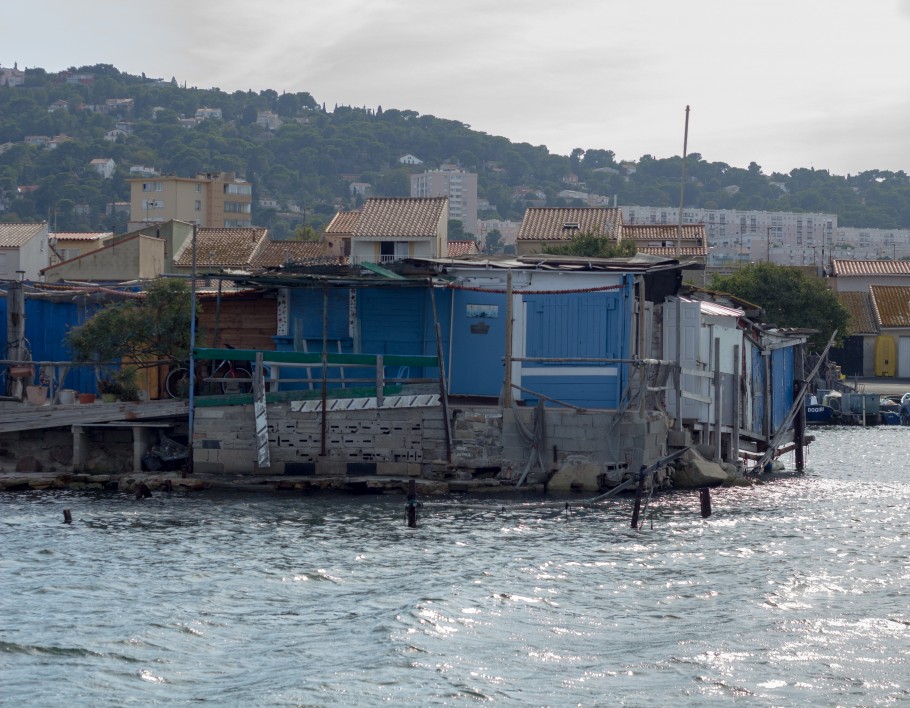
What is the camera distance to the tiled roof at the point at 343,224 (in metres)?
70.2

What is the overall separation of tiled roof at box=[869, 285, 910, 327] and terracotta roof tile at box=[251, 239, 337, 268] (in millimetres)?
31572

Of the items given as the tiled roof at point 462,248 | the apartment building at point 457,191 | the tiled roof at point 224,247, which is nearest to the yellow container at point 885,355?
the tiled roof at point 462,248

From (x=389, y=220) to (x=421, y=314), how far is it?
3541cm

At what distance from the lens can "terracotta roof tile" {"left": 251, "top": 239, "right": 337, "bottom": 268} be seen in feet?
213

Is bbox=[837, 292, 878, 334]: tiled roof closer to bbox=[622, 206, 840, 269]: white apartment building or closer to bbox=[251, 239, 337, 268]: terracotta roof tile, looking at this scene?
bbox=[251, 239, 337, 268]: terracotta roof tile

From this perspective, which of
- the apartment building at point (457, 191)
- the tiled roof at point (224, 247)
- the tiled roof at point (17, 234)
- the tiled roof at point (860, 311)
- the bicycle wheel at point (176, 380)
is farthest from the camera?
the apartment building at point (457, 191)

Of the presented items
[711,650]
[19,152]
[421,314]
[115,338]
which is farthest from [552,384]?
[19,152]

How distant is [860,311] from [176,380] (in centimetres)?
5337

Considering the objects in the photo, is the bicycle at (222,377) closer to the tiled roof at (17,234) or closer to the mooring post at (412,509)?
the mooring post at (412,509)

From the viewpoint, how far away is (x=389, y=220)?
63188 mm

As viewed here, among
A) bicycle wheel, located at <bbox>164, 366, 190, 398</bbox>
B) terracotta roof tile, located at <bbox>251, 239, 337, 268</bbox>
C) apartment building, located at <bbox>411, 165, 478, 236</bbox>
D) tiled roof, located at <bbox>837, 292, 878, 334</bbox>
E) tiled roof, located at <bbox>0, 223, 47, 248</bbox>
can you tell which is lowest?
bicycle wheel, located at <bbox>164, 366, 190, 398</bbox>

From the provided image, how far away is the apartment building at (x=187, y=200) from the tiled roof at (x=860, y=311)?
55636mm

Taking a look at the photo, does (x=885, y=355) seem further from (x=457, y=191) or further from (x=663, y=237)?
(x=457, y=191)

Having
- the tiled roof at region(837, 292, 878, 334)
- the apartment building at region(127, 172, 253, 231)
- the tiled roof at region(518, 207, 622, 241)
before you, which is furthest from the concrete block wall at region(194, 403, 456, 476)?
the apartment building at region(127, 172, 253, 231)
